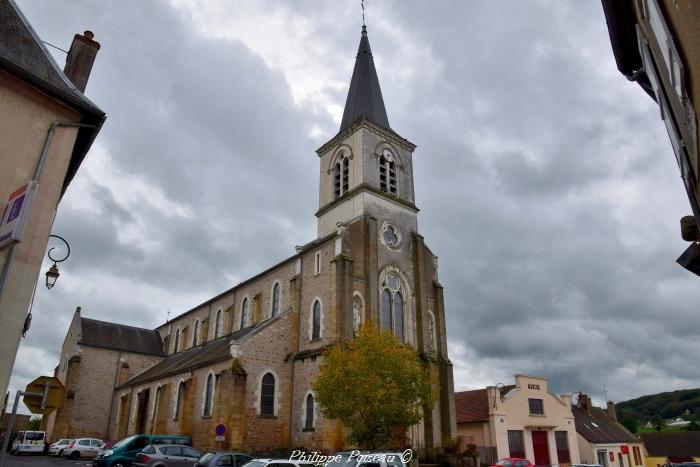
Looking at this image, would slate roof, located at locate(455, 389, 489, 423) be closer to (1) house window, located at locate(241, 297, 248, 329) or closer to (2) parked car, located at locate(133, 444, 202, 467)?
(1) house window, located at locate(241, 297, 248, 329)

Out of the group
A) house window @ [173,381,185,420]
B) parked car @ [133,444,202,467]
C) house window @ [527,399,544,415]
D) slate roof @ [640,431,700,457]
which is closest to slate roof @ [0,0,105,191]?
parked car @ [133,444,202,467]

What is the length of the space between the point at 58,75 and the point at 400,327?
74.2 ft

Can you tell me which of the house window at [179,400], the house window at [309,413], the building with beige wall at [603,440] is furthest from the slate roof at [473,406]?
the house window at [179,400]

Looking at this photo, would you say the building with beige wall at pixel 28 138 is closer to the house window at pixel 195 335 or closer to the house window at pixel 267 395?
the house window at pixel 267 395

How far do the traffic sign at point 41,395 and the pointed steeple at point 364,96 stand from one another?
28.4 m

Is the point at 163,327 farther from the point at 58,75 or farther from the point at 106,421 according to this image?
the point at 58,75

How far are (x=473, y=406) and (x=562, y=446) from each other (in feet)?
23.3

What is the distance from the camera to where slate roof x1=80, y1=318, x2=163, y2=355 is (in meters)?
43.8

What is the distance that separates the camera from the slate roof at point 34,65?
10321 millimetres

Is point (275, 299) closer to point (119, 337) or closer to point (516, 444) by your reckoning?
point (516, 444)

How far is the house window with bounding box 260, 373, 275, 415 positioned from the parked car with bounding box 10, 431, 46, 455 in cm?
1810

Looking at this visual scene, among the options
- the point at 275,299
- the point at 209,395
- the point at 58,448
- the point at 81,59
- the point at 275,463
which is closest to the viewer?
the point at 81,59

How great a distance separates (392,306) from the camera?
2975 centimetres

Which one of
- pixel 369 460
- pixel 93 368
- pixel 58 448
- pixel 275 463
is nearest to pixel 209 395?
pixel 58 448
